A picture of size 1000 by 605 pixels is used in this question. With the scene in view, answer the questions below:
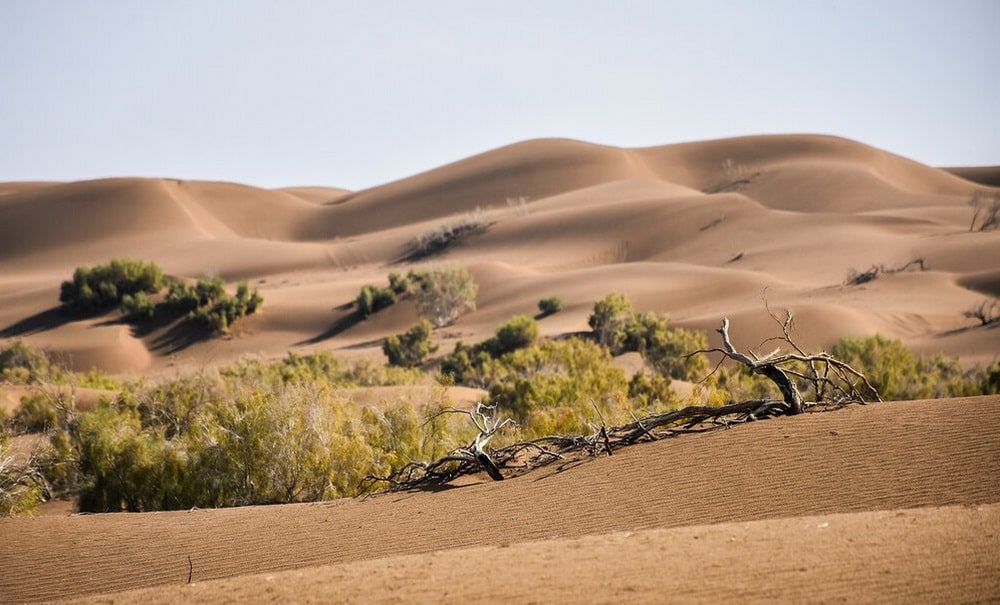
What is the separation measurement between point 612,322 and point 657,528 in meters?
25.6

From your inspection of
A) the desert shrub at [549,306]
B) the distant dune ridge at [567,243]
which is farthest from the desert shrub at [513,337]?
the desert shrub at [549,306]

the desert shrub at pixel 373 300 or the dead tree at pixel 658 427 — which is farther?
the desert shrub at pixel 373 300

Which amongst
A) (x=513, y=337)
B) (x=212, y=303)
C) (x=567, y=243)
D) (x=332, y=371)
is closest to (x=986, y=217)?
(x=567, y=243)

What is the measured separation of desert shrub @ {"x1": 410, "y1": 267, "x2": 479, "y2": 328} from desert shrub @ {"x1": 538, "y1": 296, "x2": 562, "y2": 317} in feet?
16.2

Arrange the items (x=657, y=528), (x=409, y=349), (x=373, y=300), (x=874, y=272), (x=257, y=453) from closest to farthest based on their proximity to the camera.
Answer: (x=657, y=528) < (x=257, y=453) < (x=409, y=349) < (x=874, y=272) < (x=373, y=300)

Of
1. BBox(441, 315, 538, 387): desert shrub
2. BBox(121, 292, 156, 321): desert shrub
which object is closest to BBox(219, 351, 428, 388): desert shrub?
BBox(441, 315, 538, 387): desert shrub

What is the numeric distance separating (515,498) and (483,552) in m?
2.09

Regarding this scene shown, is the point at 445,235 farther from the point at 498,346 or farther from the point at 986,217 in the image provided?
the point at 498,346

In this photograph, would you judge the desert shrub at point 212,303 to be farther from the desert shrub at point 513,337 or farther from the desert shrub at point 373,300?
the desert shrub at point 513,337

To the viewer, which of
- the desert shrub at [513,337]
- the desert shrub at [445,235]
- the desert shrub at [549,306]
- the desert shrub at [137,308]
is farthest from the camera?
the desert shrub at [445,235]

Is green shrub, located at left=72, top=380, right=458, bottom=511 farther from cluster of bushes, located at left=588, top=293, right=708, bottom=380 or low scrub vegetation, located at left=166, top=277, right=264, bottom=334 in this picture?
low scrub vegetation, located at left=166, top=277, right=264, bottom=334

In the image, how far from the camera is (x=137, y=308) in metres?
46.8

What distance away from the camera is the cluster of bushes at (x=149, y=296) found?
45.9 m

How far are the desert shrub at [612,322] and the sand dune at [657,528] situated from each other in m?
21.7
